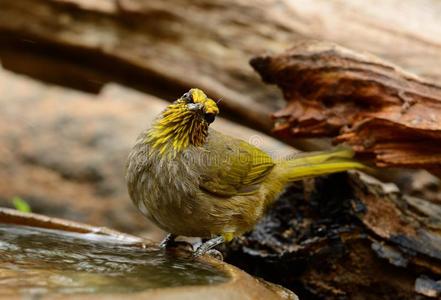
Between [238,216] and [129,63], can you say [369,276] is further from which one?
[129,63]

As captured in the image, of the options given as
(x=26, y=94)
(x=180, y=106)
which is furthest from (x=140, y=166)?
(x=26, y=94)

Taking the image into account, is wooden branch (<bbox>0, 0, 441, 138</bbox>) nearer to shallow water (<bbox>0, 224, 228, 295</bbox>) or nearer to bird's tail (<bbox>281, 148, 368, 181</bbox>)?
bird's tail (<bbox>281, 148, 368, 181</bbox>)

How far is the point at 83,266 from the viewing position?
305cm

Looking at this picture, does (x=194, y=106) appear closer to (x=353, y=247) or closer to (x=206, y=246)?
(x=206, y=246)

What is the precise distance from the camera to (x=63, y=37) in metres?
5.42

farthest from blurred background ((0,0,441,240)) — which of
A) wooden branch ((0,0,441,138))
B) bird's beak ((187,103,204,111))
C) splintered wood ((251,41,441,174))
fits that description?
bird's beak ((187,103,204,111))

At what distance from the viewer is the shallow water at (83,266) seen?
2475 millimetres

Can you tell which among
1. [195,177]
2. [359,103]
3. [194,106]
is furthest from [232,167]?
[359,103]

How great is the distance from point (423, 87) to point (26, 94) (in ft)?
17.5

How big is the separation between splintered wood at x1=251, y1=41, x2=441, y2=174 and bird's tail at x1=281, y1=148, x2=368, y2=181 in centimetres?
11

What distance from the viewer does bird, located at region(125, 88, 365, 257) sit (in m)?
3.82

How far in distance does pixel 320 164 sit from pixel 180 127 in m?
1.01

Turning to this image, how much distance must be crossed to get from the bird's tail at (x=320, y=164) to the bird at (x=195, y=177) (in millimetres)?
10

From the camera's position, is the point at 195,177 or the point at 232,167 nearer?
the point at 195,177
